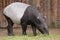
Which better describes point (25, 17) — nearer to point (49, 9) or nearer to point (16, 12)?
point (16, 12)

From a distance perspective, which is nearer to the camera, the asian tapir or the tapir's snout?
the tapir's snout

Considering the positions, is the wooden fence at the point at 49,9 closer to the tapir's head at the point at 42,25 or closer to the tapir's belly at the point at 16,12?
the tapir's belly at the point at 16,12

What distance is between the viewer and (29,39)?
10.6 metres

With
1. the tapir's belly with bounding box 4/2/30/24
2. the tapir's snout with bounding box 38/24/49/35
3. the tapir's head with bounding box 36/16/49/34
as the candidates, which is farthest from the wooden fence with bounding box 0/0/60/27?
the tapir's snout with bounding box 38/24/49/35

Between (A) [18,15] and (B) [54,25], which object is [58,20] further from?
(A) [18,15]

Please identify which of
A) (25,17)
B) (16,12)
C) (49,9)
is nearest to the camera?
(25,17)

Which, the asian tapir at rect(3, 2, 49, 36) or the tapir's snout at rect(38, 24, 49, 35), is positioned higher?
the asian tapir at rect(3, 2, 49, 36)

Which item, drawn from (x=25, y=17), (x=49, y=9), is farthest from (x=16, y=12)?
(x=49, y=9)

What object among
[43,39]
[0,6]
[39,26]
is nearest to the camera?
[43,39]

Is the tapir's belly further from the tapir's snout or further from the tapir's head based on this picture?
the tapir's snout

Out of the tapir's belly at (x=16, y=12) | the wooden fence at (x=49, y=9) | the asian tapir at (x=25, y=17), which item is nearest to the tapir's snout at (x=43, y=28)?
the asian tapir at (x=25, y=17)

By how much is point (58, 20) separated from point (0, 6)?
10.9 feet

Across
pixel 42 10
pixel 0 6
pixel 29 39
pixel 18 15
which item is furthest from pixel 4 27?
pixel 29 39

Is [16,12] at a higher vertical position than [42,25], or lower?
higher
